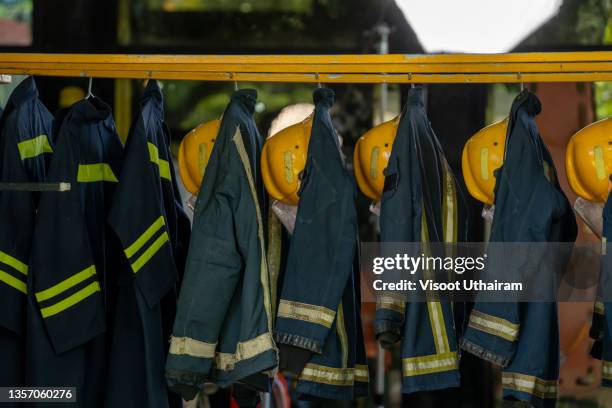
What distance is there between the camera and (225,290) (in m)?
3.05

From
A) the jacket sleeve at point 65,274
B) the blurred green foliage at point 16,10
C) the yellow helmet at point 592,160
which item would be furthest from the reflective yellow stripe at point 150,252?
the blurred green foliage at point 16,10

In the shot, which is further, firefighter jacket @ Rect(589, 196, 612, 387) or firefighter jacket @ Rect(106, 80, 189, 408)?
firefighter jacket @ Rect(106, 80, 189, 408)

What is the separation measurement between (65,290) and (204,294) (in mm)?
501

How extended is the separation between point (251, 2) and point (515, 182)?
7.69 ft

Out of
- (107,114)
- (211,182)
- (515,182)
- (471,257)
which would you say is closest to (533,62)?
(515,182)

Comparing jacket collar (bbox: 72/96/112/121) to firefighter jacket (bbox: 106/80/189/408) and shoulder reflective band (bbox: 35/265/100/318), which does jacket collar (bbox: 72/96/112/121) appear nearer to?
firefighter jacket (bbox: 106/80/189/408)

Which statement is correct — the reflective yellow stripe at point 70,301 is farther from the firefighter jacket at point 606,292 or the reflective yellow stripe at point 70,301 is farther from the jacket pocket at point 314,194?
the firefighter jacket at point 606,292

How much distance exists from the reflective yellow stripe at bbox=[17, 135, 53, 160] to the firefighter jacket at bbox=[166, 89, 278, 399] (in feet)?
2.18

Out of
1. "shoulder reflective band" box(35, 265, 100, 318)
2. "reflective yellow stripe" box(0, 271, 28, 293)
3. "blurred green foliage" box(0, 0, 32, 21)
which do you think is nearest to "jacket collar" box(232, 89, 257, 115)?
"shoulder reflective band" box(35, 265, 100, 318)

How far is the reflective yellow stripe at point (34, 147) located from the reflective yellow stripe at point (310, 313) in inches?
42.9

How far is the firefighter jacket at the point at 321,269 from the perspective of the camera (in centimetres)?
303

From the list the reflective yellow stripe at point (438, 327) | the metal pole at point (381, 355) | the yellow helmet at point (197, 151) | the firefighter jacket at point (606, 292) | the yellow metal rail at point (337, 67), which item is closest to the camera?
the firefighter jacket at point (606, 292)

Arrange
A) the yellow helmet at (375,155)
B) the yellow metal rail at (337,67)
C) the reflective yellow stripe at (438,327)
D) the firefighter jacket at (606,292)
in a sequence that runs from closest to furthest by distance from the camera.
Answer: the firefighter jacket at (606,292) → the reflective yellow stripe at (438,327) → the yellow metal rail at (337,67) → the yellow helmet at (375,155)

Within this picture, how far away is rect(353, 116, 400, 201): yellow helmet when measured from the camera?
3.32 m
